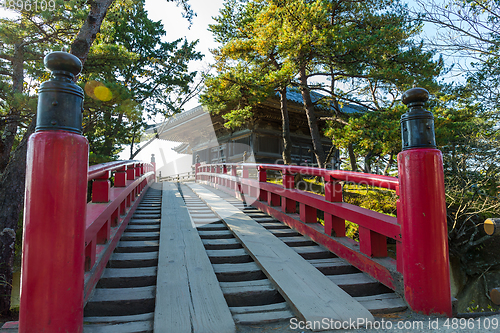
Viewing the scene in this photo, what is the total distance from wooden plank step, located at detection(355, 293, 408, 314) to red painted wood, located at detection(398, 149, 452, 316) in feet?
0.25

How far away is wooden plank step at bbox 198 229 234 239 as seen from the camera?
10.4 ft

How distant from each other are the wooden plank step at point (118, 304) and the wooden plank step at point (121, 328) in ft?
0.70

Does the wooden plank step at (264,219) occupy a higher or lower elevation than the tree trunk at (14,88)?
lower

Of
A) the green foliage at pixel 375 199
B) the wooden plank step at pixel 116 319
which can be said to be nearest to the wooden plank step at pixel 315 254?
the wooden plank step at pixel 116 319

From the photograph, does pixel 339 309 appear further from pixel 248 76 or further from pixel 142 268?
pixel 248 76

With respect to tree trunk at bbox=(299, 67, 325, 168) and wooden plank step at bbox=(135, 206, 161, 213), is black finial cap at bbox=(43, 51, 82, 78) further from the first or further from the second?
tree trunk at bbox=(299, 67, 325, 168)

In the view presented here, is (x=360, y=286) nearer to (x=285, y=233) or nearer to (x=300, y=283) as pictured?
(x=300, y=283)

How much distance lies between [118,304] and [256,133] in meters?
11.9

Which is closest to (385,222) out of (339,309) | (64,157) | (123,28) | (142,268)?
(339,309)

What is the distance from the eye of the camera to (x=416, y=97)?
6.15 feet

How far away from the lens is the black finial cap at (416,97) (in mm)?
1863

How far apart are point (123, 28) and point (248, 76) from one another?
993cm

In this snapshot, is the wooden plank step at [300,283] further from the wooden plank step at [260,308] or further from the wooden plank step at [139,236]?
the wooden plank step at [139,236]

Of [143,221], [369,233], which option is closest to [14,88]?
[143,221]
